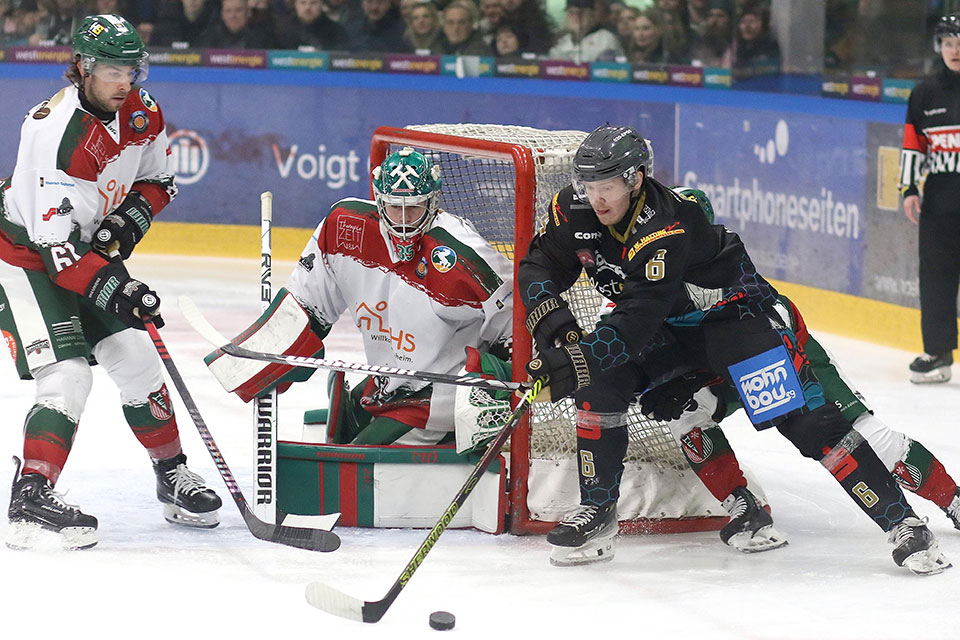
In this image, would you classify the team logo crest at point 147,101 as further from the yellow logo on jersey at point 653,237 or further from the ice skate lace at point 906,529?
the ice skate lace at point 906,529

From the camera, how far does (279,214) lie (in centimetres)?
734

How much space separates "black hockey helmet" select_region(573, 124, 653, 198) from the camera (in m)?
2.88

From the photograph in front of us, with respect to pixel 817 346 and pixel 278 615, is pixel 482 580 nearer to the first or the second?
pixel 278 615

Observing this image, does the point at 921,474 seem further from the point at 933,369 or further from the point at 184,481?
the point at 933,369

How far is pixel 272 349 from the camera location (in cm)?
336

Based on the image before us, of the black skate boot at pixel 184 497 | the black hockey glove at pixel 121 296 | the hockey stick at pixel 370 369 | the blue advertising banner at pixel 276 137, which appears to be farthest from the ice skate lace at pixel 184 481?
the blue advertising banner at pixel 276 137

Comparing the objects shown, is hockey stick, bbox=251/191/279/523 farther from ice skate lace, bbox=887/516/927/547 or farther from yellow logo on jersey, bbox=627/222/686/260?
ice skate lace, bbox=887/516/927/547

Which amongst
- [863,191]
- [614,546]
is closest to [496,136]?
[614,546]

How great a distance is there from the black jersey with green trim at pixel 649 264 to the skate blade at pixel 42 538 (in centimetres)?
113

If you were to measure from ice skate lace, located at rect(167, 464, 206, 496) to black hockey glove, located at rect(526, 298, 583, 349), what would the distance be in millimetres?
962

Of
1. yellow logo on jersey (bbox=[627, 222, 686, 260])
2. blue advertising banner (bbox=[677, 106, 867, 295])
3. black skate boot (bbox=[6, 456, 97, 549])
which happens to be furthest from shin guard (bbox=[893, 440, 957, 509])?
blue advertising banner (bbox=[677, 106, 867, 295])

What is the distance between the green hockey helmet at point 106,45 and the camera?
3131 mm

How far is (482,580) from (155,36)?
5.46m

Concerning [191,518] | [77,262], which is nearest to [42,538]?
[191,518]
